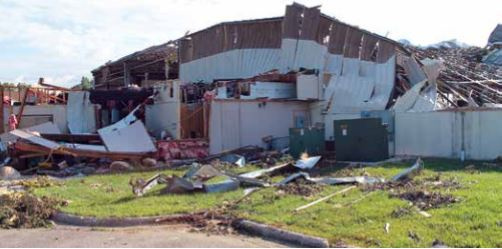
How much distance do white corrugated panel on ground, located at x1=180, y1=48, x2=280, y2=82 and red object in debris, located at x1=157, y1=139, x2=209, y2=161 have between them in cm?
822

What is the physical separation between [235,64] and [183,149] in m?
9.64

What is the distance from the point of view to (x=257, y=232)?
31.6 feet

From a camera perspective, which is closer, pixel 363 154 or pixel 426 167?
pixel 426 167

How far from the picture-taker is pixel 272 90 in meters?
28.0

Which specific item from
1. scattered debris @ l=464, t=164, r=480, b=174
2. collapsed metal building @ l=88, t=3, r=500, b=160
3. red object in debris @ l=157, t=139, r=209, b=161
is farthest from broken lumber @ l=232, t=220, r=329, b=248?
red object in debris @ l=157, t=139, r=209, b=161

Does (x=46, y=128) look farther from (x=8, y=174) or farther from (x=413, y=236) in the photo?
(x=413, y=236)

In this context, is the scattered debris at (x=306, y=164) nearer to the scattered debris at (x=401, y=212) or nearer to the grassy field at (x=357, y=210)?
the grassy field at (x=357, y=210)

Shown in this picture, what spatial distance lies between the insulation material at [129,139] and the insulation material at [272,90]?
189 inches

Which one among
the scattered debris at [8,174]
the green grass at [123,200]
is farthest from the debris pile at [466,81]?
the scattered debris at [8,174]

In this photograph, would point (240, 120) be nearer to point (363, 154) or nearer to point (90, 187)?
point (363, 154)

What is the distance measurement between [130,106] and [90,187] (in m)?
12.2

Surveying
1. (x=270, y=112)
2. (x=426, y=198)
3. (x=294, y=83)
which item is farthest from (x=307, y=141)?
(x=426, y=198)

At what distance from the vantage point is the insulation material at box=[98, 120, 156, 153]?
78.5 ft

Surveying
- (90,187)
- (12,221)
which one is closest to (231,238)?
(12,221)
